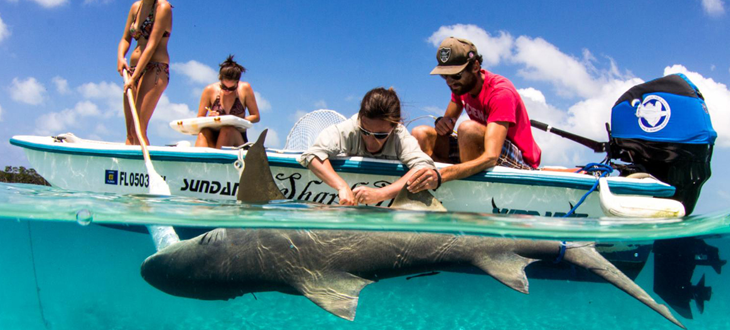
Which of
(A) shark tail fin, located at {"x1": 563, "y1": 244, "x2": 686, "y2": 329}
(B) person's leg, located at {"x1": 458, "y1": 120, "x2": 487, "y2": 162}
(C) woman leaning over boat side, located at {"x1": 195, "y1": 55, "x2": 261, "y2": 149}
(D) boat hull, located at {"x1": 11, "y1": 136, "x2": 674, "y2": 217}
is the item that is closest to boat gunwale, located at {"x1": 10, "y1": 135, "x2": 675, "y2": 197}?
(D) boat hull, located at {"x1": 11, "y1": 136, "x2": 674, "y2": 217}

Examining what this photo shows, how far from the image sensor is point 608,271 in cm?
324

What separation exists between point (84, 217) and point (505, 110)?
418 cm

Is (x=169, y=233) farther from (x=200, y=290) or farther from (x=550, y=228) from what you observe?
(x=550, y=228)

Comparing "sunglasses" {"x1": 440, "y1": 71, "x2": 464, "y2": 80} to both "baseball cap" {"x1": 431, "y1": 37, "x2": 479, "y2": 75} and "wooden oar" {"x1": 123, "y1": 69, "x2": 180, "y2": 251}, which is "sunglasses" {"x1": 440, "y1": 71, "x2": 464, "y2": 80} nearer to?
"baseball cap" {"x1": 431, "y1": 37, "x2": 479, "y2": 75}

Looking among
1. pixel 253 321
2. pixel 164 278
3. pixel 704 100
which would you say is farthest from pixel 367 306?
pixel 704 100

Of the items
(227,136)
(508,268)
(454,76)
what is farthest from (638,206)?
(227,136)

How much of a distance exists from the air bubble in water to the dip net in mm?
2615

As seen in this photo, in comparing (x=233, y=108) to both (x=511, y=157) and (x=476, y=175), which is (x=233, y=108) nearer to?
(x=476, y=175)

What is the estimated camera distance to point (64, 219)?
3.94 metres

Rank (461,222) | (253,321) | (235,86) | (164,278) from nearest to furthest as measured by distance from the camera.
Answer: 1. (164,278)
2. (461,222)
3. (253,321)
4. (235,86)

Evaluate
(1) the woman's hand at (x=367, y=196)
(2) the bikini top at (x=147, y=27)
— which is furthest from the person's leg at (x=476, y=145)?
(2) the bikini top at (x=147, y=27)

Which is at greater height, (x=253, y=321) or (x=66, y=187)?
(x=66, y=187)

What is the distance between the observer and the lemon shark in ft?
9.80

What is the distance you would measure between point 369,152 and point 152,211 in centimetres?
205
